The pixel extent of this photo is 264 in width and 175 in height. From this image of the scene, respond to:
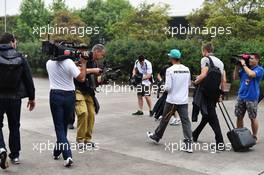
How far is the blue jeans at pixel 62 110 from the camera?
19.9 ft

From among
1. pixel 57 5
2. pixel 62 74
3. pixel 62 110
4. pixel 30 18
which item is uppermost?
pixel 57 5

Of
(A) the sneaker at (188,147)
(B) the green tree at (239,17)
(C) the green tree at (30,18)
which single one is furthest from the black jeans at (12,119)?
(C) the green tree at (30,18)

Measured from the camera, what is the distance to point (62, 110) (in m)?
6.13

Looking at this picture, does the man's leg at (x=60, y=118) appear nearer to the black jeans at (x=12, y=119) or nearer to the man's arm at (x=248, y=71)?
the black jeans at (x=12, y=119)

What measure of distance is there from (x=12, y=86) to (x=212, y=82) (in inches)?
127

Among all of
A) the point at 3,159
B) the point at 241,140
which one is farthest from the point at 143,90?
the point at 3,159

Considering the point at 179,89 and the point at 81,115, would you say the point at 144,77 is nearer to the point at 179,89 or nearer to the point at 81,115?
Answer: the point at 179,89

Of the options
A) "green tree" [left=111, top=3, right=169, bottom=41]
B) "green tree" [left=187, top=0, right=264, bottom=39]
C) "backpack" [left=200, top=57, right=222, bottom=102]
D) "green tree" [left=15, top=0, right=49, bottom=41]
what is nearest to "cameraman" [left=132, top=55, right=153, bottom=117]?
"backpack" [left=200, top=57, right=222, bottom=102]

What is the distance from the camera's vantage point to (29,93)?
606cm

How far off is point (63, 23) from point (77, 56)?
75.0ft

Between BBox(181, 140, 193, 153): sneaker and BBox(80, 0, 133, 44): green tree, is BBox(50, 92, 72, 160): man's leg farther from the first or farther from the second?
BBox(80, 0, 133, 44): green tree

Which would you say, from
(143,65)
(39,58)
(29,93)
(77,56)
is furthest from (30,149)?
(39,58)

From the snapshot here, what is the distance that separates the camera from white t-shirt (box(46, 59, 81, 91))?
6035 mm

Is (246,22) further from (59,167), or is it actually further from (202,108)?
(59,167)
